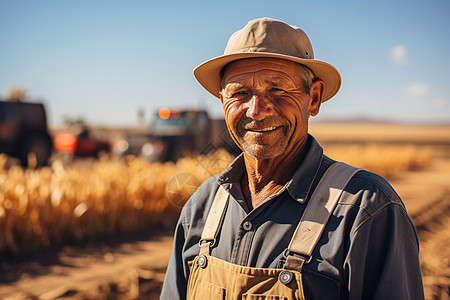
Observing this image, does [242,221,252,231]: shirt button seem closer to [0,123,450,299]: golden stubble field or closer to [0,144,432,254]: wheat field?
[0,123,450,299]: golden stubble field

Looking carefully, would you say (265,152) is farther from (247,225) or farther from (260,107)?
(247,225)

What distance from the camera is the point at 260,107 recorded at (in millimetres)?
1578

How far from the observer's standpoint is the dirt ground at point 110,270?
4.16 metres

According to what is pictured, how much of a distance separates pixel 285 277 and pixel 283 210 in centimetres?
27

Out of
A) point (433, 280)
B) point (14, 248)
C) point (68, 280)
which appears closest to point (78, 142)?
point (14, 248)

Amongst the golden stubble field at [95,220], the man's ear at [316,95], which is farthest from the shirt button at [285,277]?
the golden stubble field at [95,220]

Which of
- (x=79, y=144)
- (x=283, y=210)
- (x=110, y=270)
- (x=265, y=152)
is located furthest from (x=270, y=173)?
(x=79, y=144)

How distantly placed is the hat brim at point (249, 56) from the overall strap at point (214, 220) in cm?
58

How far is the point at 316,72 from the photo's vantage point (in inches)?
67.9

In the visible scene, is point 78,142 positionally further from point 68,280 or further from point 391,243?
point 391,243

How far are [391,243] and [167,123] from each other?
40.8ft

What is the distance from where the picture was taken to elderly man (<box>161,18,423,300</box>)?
131 cm

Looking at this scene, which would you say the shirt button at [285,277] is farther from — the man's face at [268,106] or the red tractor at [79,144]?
the red tractor at [79,144]

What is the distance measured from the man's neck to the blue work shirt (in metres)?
0.09
